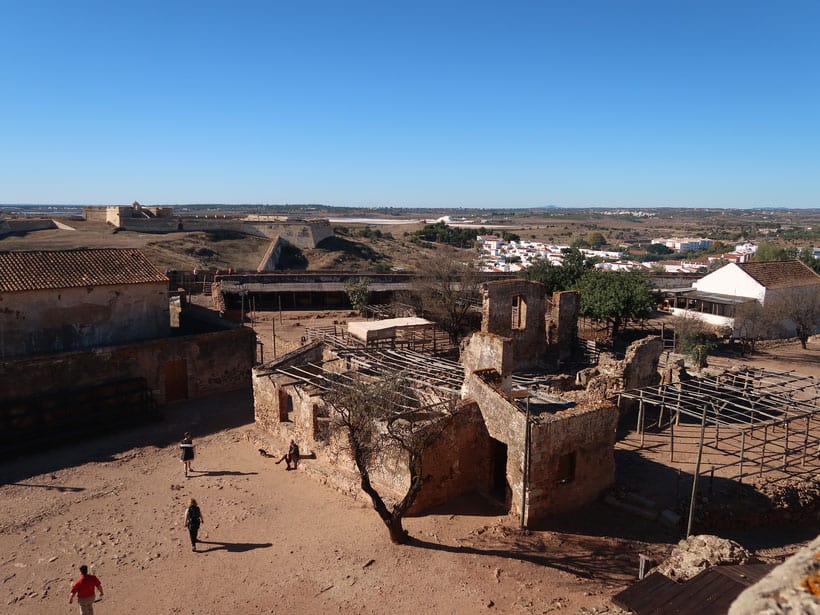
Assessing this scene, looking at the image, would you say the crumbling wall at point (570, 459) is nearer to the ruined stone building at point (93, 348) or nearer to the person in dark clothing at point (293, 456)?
the person in dark clothing at point (293, 456)

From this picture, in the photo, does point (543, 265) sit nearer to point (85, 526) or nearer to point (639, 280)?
point (639, 280)

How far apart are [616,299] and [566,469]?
17373 mm

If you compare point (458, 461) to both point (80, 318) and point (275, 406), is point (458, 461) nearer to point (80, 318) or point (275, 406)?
point (275, 406)

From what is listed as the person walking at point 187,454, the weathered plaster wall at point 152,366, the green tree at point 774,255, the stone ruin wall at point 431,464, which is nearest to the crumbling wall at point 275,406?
the stone ruin wall at point 431,464

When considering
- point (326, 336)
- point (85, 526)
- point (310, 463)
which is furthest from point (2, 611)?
point (326, 336)

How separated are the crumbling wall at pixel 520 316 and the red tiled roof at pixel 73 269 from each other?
40.7 feet

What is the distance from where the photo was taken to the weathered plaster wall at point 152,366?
17.5 meters

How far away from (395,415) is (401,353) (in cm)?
789

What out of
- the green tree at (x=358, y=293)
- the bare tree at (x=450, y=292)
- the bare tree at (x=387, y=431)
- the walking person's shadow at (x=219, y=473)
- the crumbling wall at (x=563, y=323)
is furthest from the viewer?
the green tree at (x=358, y=293)

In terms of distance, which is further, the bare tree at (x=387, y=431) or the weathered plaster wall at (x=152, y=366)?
the weathered plaster wall at (x=152, y=366)

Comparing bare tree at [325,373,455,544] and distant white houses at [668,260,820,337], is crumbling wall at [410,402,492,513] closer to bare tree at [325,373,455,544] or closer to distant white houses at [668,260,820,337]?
bare tree at [325,373,455,544]

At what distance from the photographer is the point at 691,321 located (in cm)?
3039

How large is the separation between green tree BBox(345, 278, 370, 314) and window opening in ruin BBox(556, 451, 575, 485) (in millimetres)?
22246

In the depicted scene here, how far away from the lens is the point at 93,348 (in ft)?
62.2
